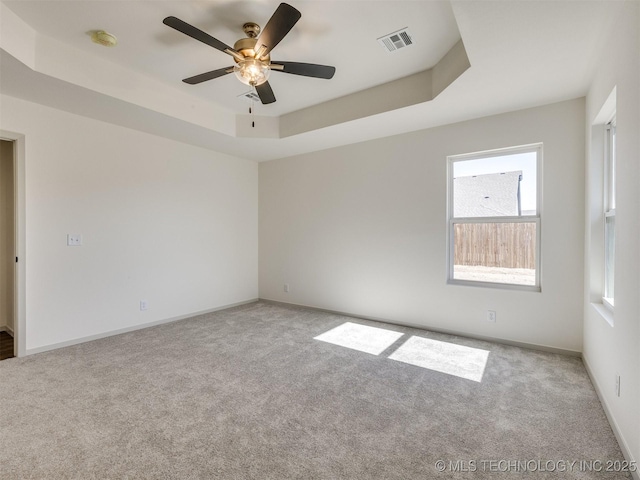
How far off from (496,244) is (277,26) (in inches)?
126

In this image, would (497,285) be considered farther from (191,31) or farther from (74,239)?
(74,239)

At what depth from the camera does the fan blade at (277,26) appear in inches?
71.1

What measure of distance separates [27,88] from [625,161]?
474 centimetres

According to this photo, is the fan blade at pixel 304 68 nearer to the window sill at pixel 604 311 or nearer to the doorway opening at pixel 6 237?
the window sill at pixel 604 311

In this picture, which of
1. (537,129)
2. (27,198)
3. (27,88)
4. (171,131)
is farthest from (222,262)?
(537,129)

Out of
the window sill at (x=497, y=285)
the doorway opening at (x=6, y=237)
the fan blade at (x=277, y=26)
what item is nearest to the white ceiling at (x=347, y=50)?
the fan blade at (x=277, y=26)

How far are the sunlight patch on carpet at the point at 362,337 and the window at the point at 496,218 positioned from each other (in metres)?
1.11

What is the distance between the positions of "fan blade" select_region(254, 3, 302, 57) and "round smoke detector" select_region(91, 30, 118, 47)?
1292 millimetres

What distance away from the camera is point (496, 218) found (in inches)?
141

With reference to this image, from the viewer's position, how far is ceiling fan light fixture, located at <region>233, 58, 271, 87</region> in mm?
2295

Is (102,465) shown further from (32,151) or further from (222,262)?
(222,262)

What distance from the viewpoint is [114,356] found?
311 centimetres

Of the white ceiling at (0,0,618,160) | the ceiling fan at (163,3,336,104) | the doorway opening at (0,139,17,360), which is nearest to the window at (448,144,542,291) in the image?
the white ceiling at (0,0,618,160)

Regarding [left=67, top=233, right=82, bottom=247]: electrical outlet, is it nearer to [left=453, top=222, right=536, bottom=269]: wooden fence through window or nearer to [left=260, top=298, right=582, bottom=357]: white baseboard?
[left=260, top=298, right=582, bottom=357]: white baseboard
